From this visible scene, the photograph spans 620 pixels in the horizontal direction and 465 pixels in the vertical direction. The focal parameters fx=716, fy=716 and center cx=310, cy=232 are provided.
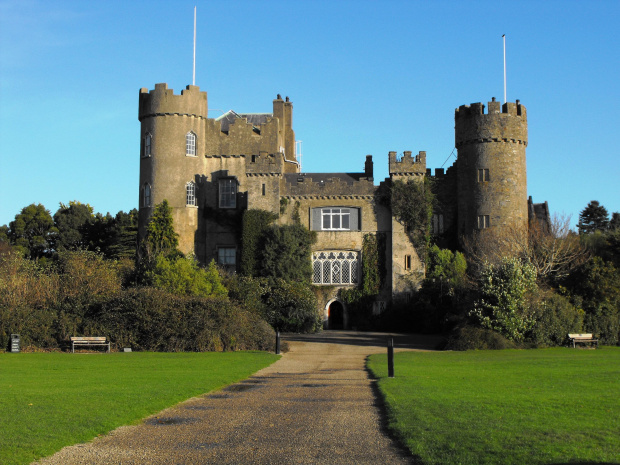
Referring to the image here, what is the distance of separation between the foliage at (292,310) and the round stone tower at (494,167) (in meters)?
11.7

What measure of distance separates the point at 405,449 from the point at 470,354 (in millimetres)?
18109

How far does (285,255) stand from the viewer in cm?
4488

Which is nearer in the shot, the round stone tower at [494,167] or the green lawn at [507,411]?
the green lawn at [507,411]

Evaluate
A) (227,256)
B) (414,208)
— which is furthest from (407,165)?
(227,256)

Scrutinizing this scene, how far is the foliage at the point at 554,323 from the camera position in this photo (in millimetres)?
30406

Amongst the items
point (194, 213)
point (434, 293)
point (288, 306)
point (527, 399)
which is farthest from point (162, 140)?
point (527, 399)

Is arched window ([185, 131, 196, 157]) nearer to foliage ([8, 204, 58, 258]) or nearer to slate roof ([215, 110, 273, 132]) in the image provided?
slate roof ([215, 110, 273, 132])

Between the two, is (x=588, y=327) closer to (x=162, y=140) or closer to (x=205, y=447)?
(x=205, y=447)

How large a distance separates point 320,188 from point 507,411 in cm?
3641

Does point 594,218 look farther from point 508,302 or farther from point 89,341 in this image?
point 89,341

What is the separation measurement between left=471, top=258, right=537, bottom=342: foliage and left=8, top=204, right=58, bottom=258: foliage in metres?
48.0

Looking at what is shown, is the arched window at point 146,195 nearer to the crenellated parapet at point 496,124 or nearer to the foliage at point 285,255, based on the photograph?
the foliage at point 285,255

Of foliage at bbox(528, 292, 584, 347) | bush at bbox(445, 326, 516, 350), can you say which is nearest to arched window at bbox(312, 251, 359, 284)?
bush at bbox(445, 326, 516, 350)

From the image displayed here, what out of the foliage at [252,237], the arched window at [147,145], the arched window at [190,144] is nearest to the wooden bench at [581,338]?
the foliage at [252,237]
